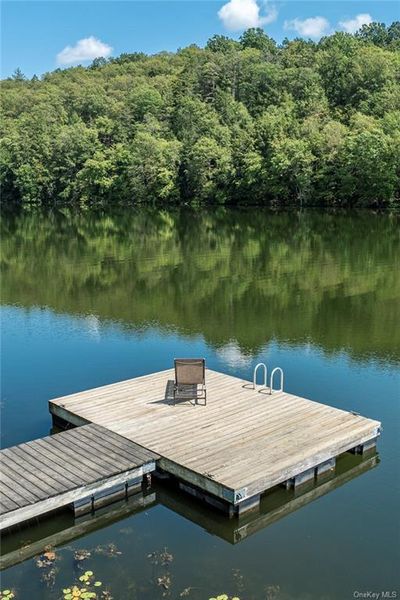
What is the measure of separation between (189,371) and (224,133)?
71.8 m

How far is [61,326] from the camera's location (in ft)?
70.1

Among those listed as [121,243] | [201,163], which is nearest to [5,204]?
[201,163]

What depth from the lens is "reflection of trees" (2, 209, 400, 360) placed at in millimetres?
20781

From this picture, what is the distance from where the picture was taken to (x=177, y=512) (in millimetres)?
9453

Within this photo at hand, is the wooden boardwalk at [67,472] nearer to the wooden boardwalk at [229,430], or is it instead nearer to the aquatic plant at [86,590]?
the wooden boardwalk at [229,430]

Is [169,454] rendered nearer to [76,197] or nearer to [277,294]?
[277,294]

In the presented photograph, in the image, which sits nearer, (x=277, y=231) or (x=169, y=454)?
(x=169, y=454)

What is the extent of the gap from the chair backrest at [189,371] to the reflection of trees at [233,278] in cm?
549

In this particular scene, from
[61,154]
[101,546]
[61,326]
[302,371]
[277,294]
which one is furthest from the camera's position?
[61,154]

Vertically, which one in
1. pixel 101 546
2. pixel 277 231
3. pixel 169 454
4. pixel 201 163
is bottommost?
pixel 101 546

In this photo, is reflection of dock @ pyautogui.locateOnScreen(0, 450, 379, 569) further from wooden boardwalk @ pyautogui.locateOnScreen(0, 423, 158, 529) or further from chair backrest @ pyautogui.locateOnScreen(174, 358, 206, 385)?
chair backrest @ pyautogui.locateOnScreen(174, 358, 206, 385)

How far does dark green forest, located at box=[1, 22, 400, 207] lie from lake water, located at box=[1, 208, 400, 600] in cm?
2174

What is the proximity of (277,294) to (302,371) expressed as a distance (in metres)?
9.98

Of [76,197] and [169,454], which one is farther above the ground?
[76,197]
